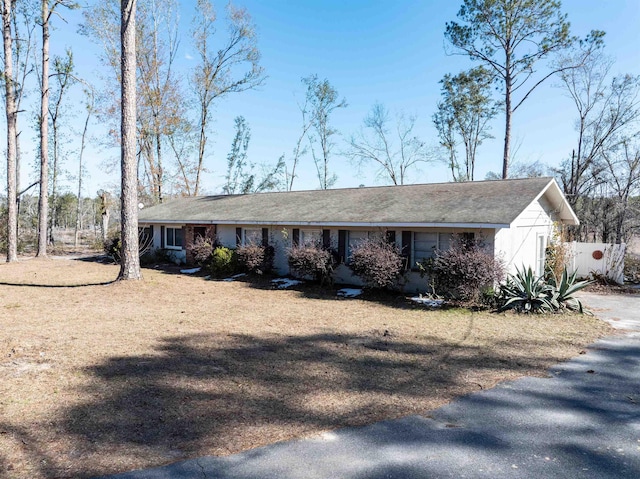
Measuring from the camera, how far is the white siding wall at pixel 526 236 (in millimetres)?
11383

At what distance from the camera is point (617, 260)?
1441 centimetres

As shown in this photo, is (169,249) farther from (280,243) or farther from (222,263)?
(280,243)

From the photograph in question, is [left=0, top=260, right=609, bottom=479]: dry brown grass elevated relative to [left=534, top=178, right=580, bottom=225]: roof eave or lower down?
lower down

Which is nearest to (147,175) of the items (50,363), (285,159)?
(285,159)

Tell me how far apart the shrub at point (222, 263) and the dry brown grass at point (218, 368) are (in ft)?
15.8

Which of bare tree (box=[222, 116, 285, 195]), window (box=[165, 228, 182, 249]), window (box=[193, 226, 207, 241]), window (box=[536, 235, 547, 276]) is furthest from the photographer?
bare tree (box=[222, 116, 285, 195])

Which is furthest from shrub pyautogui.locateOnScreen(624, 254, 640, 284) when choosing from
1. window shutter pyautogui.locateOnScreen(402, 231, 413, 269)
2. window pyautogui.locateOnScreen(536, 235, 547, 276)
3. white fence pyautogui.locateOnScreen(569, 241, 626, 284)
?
window shutter pyautogui.locateOnScreen(402, 231, 413, 269)

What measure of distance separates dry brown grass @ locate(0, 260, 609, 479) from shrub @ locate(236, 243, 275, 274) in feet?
12.9

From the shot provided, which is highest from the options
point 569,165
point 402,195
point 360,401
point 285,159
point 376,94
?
point 376,94

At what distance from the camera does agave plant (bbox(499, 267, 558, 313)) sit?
9.68m

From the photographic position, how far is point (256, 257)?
14.9 metres

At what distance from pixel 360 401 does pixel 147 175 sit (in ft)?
99.2

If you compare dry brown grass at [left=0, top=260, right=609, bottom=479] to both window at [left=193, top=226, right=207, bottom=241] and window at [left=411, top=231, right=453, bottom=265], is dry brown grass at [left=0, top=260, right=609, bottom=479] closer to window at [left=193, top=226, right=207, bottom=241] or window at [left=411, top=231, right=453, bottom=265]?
window at [left=411, top=231, right=453, bottom=265]

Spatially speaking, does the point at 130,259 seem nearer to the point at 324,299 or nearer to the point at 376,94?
the point at 324,299
